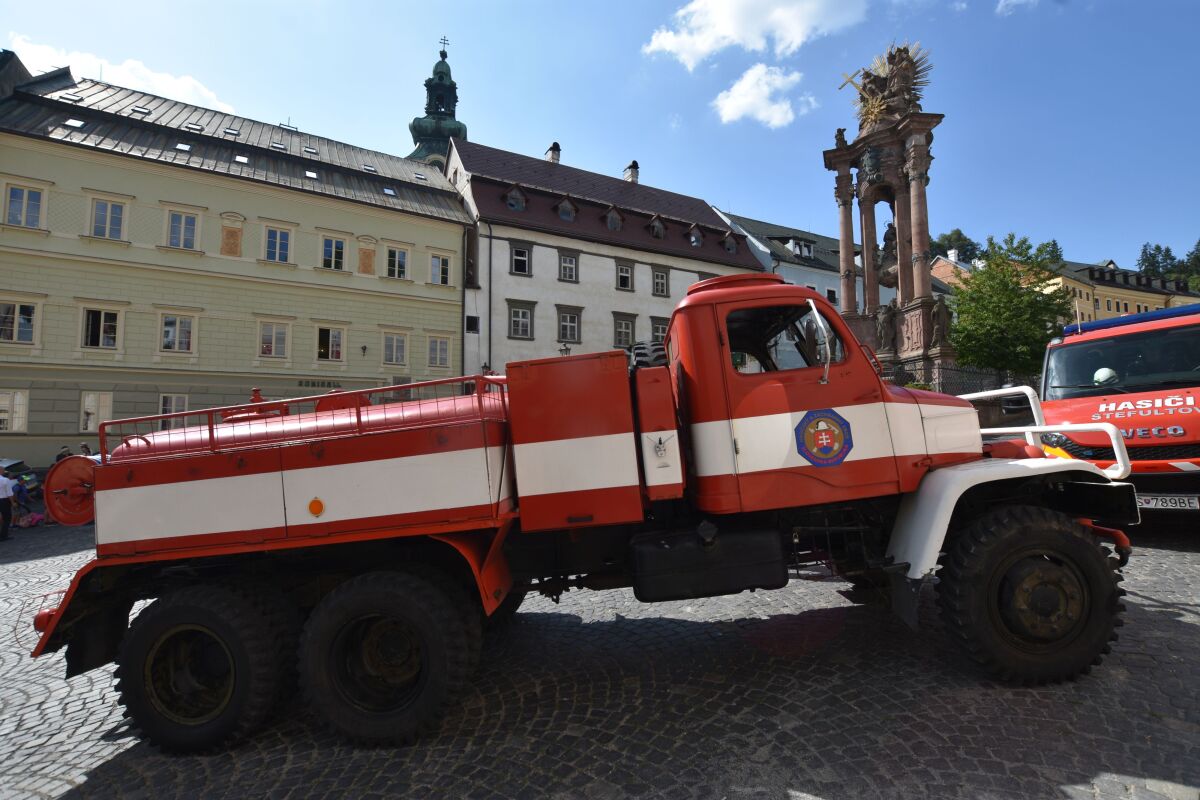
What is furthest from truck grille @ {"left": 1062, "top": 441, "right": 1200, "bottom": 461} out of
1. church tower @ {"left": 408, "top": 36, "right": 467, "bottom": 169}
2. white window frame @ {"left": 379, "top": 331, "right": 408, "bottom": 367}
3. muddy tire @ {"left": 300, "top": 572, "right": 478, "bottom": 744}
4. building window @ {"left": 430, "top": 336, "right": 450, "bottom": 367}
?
church tower @ {"left": 408, "top": 36, "right": 467, "bottom": 169}

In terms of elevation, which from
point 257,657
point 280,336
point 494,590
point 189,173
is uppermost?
point 189,173

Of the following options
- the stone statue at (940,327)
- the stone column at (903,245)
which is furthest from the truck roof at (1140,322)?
the stone column at (903,245)

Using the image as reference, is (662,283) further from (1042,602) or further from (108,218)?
(1042,602)

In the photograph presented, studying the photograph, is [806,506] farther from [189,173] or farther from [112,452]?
[189,173]

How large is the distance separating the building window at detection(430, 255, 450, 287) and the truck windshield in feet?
79.9

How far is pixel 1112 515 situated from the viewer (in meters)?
3.75

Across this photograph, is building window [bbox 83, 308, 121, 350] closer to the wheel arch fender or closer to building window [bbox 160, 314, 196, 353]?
building window [bbox 160, 314, 196, 353]

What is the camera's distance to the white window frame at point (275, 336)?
22.5 metres

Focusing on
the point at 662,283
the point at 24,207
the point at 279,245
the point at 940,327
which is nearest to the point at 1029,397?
the point at 940,327

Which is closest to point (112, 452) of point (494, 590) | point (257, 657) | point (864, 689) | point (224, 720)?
point (257, 657)

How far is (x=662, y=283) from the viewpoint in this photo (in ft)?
105

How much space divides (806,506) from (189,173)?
27278 millimetres

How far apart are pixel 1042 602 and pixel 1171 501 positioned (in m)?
4.12

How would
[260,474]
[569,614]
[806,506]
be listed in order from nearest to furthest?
[260,474]
[806,506]
[569,614]
